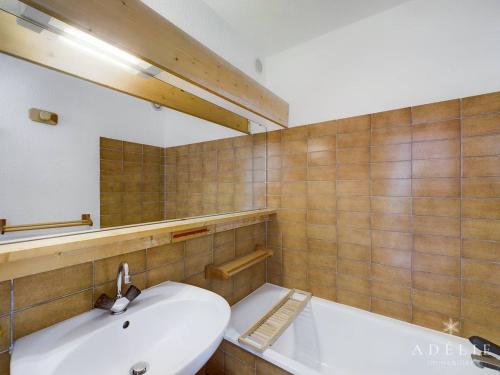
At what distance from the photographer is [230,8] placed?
1604 millimetres

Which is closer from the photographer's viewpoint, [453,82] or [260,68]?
[453,82]

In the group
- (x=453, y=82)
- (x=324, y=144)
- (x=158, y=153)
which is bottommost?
(x=158, y=153)

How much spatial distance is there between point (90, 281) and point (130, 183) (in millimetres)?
545

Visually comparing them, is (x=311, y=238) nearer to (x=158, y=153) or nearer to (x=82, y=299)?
(x=158, y=153)

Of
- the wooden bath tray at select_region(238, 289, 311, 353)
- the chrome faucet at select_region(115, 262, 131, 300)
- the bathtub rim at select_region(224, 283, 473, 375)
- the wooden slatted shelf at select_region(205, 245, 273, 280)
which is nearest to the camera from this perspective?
the chrome faucet at select_region(115, 262, 131, 300)

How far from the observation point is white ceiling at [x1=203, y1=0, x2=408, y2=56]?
1.55 m

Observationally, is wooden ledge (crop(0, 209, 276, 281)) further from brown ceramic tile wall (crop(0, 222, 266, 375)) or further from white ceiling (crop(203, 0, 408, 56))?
white ceiling (crop(203, 0, 408, 56))

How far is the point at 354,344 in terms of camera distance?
5.19 feet

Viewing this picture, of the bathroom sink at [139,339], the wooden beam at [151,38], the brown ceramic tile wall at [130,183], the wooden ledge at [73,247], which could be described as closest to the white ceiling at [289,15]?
the wooden beam at [151,38]

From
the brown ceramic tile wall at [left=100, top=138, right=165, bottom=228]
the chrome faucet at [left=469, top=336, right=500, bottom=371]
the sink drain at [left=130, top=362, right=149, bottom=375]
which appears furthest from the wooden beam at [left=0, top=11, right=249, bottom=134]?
the chrome faucet at [left=469, top=336, right=500, bottom=371]

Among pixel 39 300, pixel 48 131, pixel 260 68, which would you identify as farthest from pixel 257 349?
pixel 260 68

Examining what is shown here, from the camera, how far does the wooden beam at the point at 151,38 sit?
2.59 ft

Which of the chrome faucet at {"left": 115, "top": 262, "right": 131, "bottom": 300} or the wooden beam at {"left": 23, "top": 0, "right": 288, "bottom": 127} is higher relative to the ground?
the wooden beam at {"left": 23, "top": 0, "right": 288, "bottom": 127}

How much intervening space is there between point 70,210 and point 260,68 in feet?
6.08
